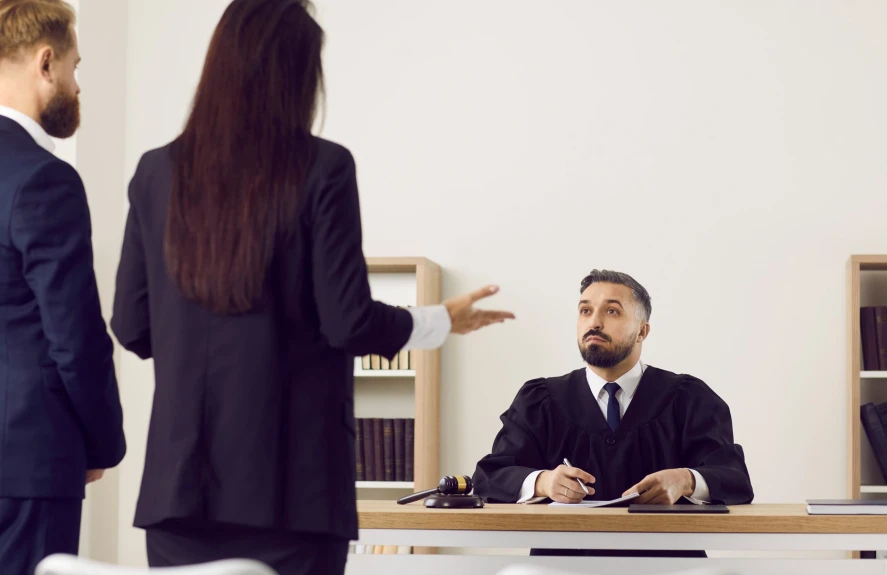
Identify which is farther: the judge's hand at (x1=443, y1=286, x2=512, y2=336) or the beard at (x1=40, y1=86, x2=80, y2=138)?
the beard at (x1=40, y1=86, x2=80, y2=138)

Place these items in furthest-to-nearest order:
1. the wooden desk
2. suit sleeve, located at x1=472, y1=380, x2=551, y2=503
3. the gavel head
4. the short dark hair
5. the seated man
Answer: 1. the short dark hair
2. the seated man
3. suit sleeve, located at x1=472, y1=380, x2=551, y2=503
4. the gavel head
5. the wooden desk

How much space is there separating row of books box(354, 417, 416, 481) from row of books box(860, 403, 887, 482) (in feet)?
6.71

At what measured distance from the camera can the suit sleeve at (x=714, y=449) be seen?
3.03m

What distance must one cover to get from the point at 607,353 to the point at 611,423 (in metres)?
0.25

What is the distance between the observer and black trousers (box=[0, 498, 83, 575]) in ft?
6.55

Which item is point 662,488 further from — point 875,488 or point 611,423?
point 875,488

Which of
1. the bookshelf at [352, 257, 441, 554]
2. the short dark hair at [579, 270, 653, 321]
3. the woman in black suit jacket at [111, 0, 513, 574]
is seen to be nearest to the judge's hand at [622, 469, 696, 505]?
the short dark hair at [579, 270, 653, 321]

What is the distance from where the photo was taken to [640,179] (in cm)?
515

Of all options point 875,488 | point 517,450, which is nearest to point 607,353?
point 517,450

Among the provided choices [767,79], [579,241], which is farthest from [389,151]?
[767,79]

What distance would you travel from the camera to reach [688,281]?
5066 mm

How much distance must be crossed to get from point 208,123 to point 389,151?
368 cm

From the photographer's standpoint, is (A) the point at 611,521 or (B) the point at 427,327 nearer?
(B) the point at 427,327

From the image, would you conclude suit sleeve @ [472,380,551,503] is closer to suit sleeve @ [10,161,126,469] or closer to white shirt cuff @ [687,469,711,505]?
white shirt cuff @ [687,469,711,505]
